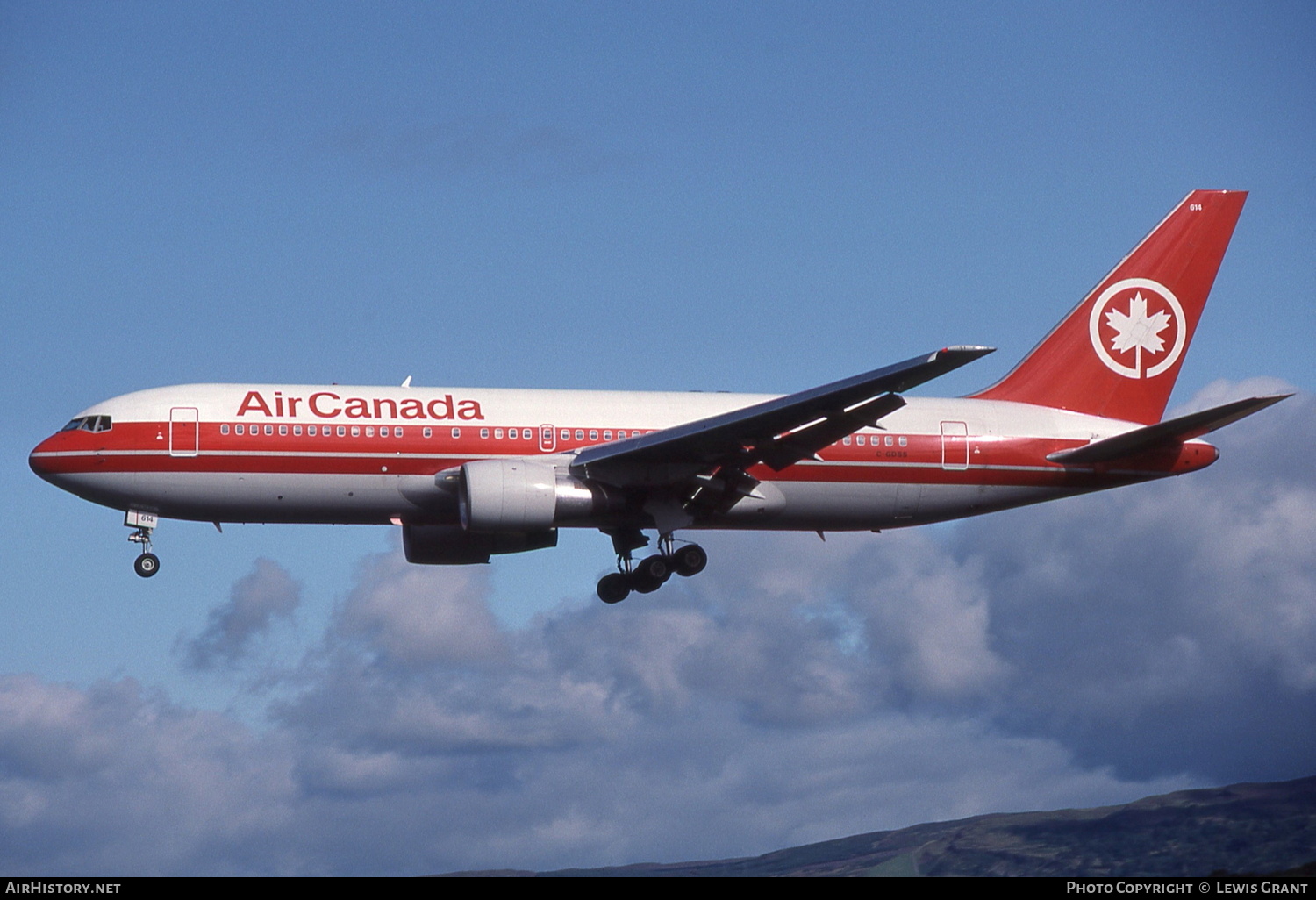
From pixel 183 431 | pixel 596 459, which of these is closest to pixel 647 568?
pixel 596 459

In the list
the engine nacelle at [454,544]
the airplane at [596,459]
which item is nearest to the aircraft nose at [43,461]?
the airplane at [596,459]

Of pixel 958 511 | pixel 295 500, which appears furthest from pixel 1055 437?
pixel 295 500

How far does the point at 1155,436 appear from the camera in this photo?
138 feet

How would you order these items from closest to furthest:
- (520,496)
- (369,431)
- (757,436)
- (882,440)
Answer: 1. (520,496)
2. (757,436)
3. (369,431)
4. (882,440)

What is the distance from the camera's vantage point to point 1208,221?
49188 millimetres

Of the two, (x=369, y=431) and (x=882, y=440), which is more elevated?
(x=369, y=431)

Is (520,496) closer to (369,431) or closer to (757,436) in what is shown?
(369,431)

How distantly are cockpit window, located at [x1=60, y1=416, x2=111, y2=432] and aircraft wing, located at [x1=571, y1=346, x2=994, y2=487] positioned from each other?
12518 mm

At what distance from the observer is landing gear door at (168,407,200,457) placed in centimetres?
3831

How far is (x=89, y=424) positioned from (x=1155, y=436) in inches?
1167

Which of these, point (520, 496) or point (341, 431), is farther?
point (341, 431)

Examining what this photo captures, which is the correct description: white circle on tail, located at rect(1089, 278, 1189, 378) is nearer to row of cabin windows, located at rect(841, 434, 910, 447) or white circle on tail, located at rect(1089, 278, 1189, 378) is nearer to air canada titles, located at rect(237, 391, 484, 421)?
row of cabin windows, located at rect(841, 434, 910, 447)

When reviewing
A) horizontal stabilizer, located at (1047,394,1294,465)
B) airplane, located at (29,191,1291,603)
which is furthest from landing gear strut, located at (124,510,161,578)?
horizontal stabilizer, located at (1047,394,1294,465)

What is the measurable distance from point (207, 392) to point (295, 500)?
155 inches
